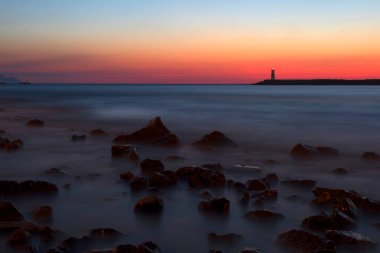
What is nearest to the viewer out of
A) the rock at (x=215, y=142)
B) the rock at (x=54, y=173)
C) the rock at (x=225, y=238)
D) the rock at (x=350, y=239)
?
the rock at (x=350, y=239)

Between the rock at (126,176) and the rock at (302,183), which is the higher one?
the rock at (126,176)

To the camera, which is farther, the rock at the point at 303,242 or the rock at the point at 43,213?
the rock at the point at 43,213

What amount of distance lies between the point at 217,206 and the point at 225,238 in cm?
79

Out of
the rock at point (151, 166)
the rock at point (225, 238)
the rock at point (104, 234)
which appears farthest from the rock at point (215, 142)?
the rock at point (104, 234)

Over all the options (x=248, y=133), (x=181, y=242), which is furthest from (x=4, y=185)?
(x=248, y=133)

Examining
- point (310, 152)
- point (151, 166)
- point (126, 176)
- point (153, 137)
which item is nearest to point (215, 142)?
point (153, 137)

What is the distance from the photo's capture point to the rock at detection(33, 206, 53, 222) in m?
4.57

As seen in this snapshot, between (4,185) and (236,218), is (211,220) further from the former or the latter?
(4,185)

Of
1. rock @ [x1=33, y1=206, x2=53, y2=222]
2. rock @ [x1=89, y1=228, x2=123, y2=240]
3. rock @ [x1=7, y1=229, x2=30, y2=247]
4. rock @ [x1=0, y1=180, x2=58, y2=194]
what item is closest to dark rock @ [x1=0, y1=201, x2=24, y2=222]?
rock @ [x1=33, y1=206, x2=53, y2=222]

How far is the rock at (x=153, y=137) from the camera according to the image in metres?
10.0

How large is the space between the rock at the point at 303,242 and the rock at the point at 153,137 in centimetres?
614

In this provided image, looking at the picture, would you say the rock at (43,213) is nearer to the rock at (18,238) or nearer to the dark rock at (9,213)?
the dark rock at (9,213)

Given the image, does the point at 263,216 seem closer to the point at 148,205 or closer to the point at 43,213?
the point at 148,205

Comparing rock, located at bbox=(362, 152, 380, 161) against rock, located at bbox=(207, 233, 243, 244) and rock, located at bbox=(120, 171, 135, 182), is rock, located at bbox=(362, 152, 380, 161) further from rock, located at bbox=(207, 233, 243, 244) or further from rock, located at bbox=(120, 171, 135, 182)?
rock, located at bbox=(207, 233, 243, 244)
